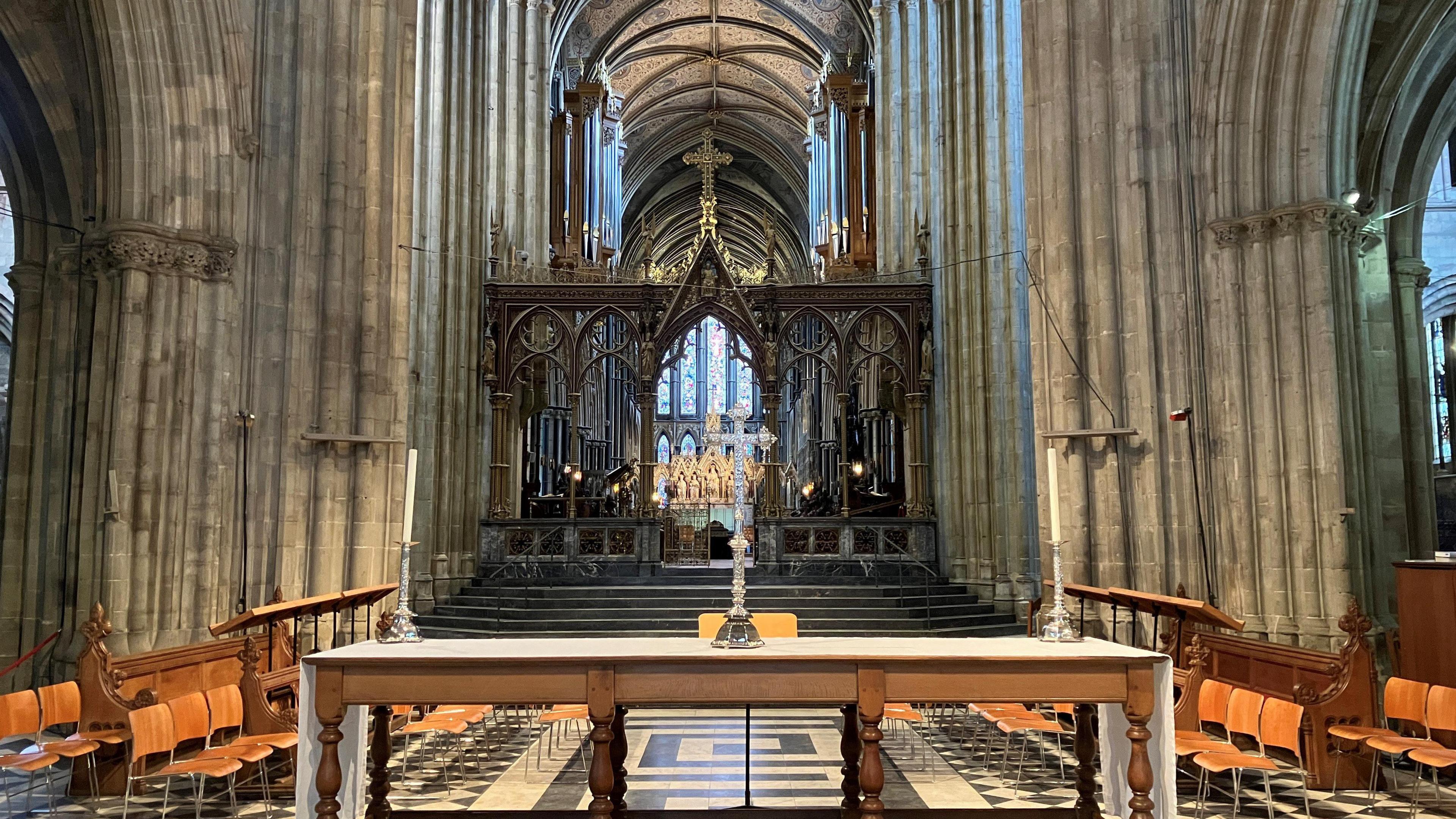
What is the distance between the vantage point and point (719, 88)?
114 feet

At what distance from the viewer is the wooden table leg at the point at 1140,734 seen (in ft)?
16.3

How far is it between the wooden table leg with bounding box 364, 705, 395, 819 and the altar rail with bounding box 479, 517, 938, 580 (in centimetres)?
1029

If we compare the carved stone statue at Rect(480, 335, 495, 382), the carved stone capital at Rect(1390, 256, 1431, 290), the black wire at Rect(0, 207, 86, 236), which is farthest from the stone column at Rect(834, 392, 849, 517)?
the black wire at Rect(0, 207, 86, 236)

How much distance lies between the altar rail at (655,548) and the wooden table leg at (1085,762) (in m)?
10.3

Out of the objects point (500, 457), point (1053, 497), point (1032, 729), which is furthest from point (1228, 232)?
point (500, 457)

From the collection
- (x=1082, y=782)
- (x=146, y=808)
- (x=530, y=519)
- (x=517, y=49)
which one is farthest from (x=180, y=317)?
(x=517, y=49)

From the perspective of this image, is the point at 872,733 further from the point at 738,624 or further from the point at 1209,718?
the point at 1209,718

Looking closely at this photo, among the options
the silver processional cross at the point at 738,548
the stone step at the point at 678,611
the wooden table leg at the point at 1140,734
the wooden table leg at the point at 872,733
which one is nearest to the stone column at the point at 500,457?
the stone step at the point at 678,611

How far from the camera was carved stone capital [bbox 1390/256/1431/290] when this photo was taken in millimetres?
14234

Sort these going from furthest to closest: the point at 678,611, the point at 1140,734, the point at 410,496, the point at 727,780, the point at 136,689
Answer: the point at 678,611 < the point at 136,689 < the point at 727,780 < the point at 410,496 < the point at 1140,734

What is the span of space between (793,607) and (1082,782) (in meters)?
8.43

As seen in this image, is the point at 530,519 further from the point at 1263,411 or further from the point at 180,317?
the point at 1263,411

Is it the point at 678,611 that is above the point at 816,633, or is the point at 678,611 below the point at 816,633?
above

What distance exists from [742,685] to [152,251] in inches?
319
